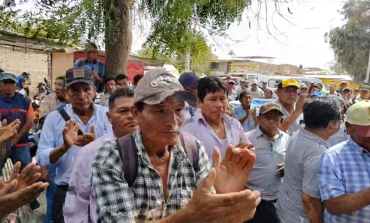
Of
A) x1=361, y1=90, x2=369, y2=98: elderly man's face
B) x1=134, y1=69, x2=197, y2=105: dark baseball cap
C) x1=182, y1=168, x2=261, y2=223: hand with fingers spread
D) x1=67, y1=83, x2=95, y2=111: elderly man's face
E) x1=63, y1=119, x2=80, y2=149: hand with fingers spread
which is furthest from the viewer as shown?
x1=361, y1=90, x2=369, y2=98: elderly man's face

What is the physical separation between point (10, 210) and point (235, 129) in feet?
6.35

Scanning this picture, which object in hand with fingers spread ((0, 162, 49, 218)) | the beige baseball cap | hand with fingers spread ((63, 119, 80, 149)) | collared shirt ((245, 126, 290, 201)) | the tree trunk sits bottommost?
collared shirt ((245, 126, 290, 201))

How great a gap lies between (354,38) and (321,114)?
31.4 metres

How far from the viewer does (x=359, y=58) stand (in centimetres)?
3069

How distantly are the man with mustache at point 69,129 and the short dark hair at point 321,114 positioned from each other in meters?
1.76

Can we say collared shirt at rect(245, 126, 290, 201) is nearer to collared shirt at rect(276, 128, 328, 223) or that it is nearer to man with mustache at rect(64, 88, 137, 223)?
collared shirt at rect(276, 128, 328, 223)

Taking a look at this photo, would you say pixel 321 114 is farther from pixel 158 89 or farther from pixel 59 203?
pixel 59 203

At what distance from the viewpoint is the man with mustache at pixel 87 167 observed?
2014 mm

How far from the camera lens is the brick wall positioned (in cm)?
1459

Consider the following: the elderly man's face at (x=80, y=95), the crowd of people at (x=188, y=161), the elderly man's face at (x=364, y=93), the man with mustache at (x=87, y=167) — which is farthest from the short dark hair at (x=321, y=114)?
the elderly man's face at (x=364, y=93)

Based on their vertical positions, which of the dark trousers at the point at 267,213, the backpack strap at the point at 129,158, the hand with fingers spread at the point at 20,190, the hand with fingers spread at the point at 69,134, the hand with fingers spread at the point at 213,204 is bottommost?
the dark trousers at the point at 267,213

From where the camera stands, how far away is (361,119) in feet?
7.74

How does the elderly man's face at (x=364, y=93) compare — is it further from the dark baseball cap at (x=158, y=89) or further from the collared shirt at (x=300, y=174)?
the dark baseball cap at (x=158, y=89)

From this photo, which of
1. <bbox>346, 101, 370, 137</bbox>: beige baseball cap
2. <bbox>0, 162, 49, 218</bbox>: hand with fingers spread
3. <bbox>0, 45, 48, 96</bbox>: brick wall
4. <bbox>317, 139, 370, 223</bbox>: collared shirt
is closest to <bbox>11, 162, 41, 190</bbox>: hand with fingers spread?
<bbox>0, 162, 49, 218</bbox>: hand with fingers spread
